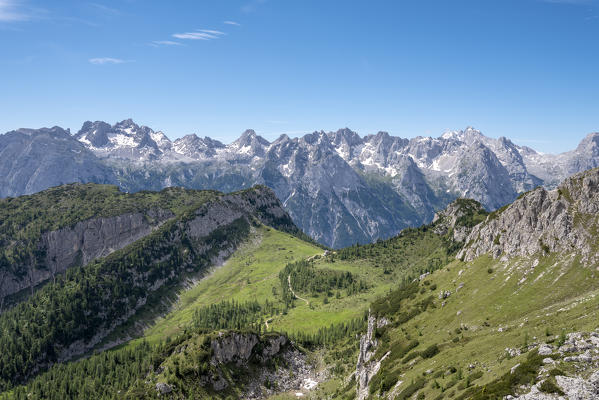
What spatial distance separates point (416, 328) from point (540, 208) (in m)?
53.6

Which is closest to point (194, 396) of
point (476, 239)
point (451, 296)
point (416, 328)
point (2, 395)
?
point (416, 328)

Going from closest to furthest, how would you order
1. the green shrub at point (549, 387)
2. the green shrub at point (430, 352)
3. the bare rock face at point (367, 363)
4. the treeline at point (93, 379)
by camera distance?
1. the green shrub at point (549, 387)
2. the green shrub at point (430, 352)
3. the bare rock face at point (367, 363)
4. the treeline at point (93, 379)

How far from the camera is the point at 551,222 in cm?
11019

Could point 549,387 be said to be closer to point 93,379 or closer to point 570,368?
point 570,368

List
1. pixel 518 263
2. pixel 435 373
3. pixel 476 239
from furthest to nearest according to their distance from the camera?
pixel 476 239
pixel 518 263
pixel 435 373

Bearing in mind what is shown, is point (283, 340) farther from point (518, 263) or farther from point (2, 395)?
point (2, 395)

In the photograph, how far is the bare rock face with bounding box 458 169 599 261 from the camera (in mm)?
102094

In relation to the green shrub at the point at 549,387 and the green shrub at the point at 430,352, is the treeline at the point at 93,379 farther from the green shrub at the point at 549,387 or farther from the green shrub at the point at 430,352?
the green shrub at the point at 549,387

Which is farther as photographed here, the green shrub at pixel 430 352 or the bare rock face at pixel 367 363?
the bare rock face at pixel 367 363

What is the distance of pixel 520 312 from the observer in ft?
288

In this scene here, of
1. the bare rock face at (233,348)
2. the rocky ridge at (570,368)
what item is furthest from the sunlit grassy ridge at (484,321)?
the bare rock face at (233,348)

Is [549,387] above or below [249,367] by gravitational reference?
above

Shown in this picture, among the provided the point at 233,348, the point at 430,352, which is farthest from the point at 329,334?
the point at 430,352

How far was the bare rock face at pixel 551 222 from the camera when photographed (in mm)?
102094
